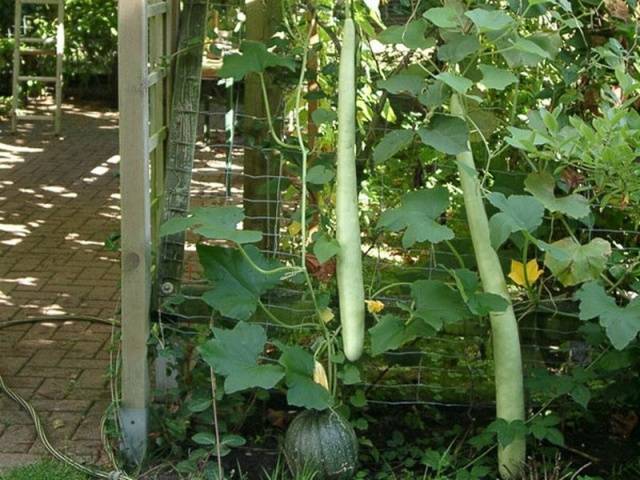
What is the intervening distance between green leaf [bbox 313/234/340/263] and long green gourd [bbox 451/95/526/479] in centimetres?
49

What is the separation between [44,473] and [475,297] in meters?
1.71

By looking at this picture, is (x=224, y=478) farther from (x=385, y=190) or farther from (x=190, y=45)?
(x=190, y=45)

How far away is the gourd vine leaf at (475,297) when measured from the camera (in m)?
3.84

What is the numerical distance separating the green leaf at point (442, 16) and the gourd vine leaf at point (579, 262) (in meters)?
0.79

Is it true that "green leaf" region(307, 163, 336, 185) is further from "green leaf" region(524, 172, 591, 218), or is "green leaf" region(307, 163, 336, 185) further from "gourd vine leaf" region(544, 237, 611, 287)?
"gourd vine leaf" region(544, 237, 611, 287)

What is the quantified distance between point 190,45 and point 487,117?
120 cm

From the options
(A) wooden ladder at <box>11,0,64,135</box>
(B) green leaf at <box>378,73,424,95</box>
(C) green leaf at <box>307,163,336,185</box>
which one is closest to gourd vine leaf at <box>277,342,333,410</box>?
(C) green leaf at <box>307,163,336,185</box>

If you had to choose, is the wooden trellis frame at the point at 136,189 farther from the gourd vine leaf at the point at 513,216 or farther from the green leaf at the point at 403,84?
the gourd vine leaf at the point at 513,216

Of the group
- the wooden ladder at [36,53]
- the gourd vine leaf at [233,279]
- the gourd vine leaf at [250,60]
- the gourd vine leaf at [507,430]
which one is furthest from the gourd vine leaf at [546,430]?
the wooden ladder at [36,53]

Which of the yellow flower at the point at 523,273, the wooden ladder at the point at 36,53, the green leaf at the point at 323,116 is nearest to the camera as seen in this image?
the yellow flower at the point at 523,273

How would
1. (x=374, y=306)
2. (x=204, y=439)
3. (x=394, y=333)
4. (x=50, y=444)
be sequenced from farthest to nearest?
(x=50, y=444) → (x=374, y=306) → (x=204, y=439) → (x=394, y=333)

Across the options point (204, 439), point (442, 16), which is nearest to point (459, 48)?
point (442, 16)

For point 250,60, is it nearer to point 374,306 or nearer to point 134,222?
point 134,222

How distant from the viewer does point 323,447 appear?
13.2 ft
